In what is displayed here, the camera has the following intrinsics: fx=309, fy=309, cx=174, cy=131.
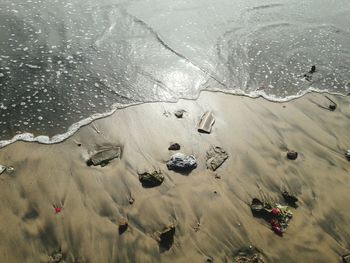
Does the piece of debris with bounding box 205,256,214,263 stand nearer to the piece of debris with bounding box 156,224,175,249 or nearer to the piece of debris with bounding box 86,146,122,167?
the piece of debris with bounding box 156,224,175,249

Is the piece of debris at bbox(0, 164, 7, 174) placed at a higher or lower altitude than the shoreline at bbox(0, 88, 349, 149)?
lower

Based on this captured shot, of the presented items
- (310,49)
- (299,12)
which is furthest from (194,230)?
(299,12)

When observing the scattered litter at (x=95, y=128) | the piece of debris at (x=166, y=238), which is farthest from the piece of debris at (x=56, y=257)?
the scattered litter at (x=95, y=128)

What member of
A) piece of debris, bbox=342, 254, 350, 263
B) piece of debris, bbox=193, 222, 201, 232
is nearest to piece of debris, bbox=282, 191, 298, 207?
piece of debris, bbox=342, 254, 350, 263

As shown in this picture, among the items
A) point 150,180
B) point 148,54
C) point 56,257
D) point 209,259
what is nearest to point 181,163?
point 150,180

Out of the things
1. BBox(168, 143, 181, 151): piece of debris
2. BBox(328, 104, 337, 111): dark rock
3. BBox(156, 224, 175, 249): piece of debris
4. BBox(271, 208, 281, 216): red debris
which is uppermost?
BBox(328, 104, 337, 111): dark rock

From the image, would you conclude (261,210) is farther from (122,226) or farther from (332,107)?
(332,107)

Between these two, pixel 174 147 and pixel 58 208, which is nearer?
pixel 58 208

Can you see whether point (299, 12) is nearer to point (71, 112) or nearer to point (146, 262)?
point (71, 112)
